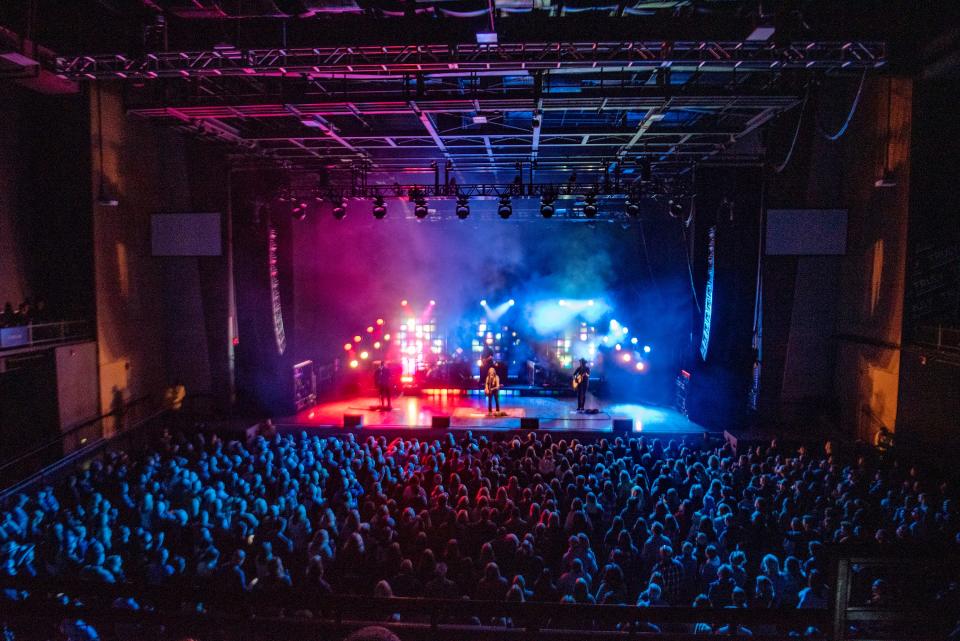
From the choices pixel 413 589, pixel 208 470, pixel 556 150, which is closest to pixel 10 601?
pixel 413 589

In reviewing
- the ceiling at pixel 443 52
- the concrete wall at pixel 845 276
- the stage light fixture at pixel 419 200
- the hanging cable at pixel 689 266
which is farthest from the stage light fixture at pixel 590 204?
the concrete wall at pixel 845 276

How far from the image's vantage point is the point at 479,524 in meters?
6.89

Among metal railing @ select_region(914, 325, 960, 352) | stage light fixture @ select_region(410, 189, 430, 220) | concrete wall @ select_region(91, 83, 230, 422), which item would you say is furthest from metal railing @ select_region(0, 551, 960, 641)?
concrete wall @ select_region(91, 83, 230, 422)

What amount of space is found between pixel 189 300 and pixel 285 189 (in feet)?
13.9

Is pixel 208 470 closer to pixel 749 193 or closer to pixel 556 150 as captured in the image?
pixel 556 150

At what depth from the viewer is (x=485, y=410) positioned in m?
15.9

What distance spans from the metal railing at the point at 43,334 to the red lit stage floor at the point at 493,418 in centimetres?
473

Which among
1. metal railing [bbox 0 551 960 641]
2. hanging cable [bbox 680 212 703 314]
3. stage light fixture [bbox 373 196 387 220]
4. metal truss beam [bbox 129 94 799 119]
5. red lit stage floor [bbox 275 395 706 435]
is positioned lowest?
red lit stage floor [bbox 275 395 706 435]

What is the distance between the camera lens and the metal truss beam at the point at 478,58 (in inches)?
298

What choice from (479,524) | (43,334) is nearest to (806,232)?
(479,524)

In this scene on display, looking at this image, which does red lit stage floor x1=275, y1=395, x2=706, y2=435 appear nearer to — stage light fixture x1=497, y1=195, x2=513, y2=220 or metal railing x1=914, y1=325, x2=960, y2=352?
metal railing x1=914, y1=325, x2=960, y2=352

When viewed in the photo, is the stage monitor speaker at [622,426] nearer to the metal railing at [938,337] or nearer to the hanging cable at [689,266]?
the hanging cable at [689,266]

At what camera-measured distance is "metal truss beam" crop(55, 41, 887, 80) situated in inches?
298

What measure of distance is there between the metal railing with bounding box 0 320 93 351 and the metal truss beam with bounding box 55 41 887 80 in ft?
17.0
